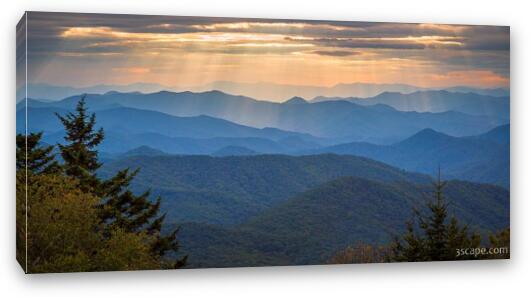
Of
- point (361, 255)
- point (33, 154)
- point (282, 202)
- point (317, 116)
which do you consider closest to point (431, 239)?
point (361, 255)

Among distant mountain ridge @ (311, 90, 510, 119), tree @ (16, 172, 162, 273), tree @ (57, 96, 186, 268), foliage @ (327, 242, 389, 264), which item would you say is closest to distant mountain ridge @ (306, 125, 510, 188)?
distant mountain ridge @ (311, 90, 510, 119)

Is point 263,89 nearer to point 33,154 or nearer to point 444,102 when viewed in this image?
point 444,102

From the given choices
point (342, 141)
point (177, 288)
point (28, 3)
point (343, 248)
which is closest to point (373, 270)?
point (343, 248)

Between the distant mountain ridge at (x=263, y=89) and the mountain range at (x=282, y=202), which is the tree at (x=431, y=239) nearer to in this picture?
the mountain range at (x=282, y=202)

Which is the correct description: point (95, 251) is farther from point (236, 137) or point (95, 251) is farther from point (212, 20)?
point (212, 20)

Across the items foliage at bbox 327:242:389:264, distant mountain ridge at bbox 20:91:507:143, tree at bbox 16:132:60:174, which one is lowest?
foliage at bbox 327:242:389:264

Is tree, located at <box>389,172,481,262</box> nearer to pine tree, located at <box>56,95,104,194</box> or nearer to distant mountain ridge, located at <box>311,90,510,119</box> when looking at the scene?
distant mountain ridge, located at <box>311,90,510,119</box>

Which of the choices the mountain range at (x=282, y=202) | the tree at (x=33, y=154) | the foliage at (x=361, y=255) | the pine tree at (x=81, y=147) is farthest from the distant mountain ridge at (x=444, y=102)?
the tree at (x=33, y=154)
